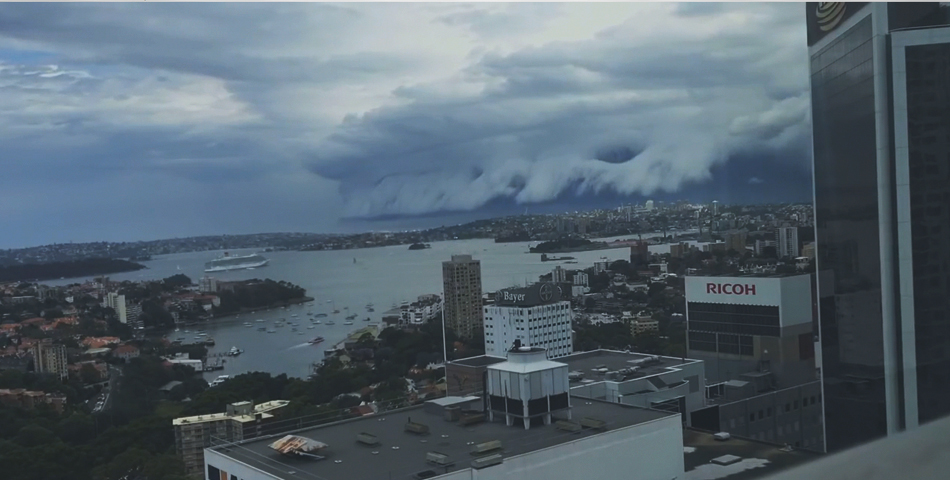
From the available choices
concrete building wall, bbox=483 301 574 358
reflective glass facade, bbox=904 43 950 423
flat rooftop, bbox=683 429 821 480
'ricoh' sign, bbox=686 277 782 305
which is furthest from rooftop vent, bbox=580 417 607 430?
'ricoh' sign, bbox=686 277 782 305

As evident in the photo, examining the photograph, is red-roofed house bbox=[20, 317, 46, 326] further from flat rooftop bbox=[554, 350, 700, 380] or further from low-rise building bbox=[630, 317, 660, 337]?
low-rise building bbox=[630, 317, 660, 337]

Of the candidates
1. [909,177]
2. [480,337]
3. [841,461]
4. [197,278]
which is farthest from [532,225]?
[841,461]

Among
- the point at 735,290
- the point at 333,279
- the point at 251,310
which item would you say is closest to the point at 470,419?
the point at 735,290

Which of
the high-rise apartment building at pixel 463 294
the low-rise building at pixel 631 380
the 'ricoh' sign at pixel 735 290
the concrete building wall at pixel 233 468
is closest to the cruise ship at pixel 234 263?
the high-rise apartment building at pixel 463 294

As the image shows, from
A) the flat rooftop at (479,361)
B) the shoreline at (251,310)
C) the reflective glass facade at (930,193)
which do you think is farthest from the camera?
the shoreline at (251,310)

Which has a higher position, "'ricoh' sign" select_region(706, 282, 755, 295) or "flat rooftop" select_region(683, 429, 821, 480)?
"'ricoh' sign" select_region(706, 282, 755, 295)

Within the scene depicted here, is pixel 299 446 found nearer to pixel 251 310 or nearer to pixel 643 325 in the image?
pixel 643 325

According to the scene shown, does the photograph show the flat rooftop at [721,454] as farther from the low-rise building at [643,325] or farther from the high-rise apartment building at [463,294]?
the high-rise apartment building at [463,294]
